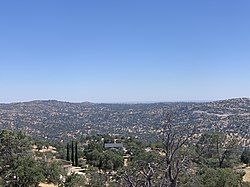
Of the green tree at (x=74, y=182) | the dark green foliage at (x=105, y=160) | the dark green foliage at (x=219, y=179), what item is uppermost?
the dark green foliage at (x=219, y=179)

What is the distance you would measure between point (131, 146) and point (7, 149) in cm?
3703

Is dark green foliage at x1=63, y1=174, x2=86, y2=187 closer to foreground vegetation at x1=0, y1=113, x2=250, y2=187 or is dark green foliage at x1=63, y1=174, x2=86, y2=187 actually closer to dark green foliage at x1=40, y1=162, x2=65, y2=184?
foreground vegetation at x1=0, y1=113, x2=250, y2=187

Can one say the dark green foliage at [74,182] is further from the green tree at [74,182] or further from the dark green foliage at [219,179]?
the dark green foliage at [219,179]

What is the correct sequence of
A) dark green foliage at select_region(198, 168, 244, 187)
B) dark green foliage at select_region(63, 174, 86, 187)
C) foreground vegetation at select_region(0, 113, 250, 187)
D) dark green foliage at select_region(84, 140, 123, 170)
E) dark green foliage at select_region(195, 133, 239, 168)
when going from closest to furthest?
foreground vegetation at select_region(0, 113, 250, 187) < dark green foliage at select_region(198, 168, 244, 187) < dark green foliage at select_region(63, 174, 86, 187) < dark green foliage at select_region(84, 140, 123, 170) < dark green foliage at select_region(195, 133, 239, 168)

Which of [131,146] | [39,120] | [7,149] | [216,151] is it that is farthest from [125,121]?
[7,149]

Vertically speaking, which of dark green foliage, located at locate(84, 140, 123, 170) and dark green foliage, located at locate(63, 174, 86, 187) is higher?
dark green foliage, located at locate(63, 174, 86, 187)

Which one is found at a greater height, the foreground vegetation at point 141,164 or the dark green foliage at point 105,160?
the foreground vegetation at point 141,164

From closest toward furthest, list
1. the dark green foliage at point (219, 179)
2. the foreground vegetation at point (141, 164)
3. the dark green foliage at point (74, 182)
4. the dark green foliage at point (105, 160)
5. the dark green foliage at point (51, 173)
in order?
the foreground vegetation at point (141, 164) < the dark green foliage at point (219, 179) < the dark green foliage at point (74, 182) < the dark green foliage at point (51, 173) < the dark green foliage at point (105, 160)

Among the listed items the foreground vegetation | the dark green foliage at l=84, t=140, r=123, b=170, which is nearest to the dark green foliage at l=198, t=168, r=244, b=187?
the foreground vegetation

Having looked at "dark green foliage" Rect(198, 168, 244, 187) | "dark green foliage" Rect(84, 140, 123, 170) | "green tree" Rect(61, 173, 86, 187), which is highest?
"dark green foliage" Rect(198, 168, 244, 187)

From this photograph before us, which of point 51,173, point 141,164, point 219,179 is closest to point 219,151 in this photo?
point 219,179

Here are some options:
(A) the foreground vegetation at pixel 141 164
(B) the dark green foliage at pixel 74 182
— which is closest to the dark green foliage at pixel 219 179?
(A) the foreground vegetation at pixel 141 164

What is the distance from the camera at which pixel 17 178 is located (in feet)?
142

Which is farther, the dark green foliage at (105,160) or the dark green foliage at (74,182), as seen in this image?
the dark green foliage at (105,160)
